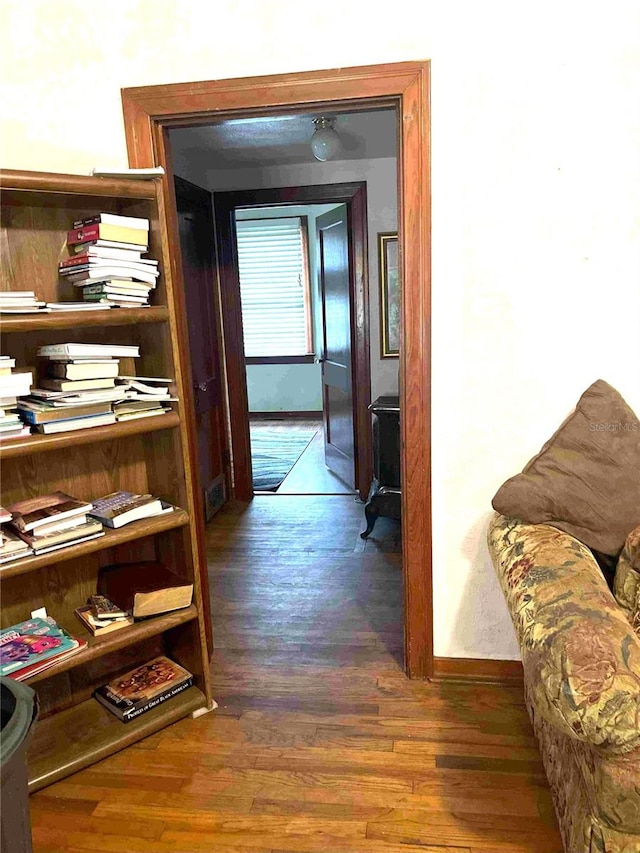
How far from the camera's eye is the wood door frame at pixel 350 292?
4.08 metres

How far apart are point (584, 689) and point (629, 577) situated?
0.56 metres

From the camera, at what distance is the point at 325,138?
313 cm

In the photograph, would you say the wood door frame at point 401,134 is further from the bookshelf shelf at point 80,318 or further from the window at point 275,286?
the window at point 275,286

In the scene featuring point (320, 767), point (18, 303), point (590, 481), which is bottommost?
point (320, 767)

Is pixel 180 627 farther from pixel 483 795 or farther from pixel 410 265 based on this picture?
pixel 410 265

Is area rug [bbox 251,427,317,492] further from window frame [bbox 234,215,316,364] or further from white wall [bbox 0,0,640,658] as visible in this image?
white wall [bbox 0,0,640,658]

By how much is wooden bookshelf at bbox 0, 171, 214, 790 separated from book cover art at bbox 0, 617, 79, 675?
0.04 meters

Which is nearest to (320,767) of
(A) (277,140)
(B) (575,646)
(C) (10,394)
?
(B) (575,646)

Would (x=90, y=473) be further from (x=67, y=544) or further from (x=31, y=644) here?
(x=31, y=644)

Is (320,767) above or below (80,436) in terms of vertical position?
below

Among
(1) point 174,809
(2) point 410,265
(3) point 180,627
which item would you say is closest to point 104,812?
(1) point 174,809

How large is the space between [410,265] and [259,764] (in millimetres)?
1590

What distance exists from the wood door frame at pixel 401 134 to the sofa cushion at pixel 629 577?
66 centimetres

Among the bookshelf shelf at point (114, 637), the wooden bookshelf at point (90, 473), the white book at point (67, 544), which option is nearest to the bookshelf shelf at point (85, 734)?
the wooden bookshelf at point (90, 473)
